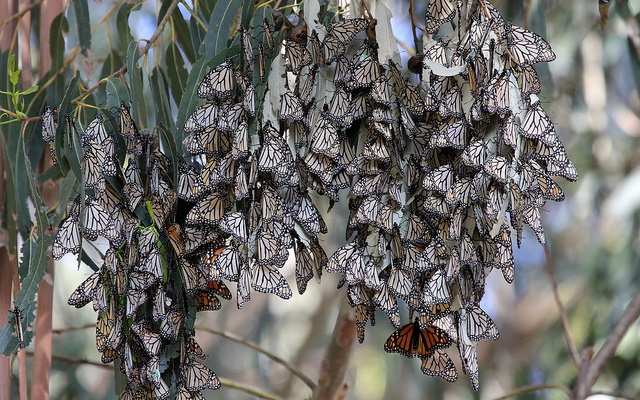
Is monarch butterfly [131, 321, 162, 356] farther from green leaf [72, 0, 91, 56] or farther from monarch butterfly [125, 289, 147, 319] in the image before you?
green leaf [72, 0, 91, 56]

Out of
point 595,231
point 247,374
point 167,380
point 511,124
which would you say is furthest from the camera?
point 247,374

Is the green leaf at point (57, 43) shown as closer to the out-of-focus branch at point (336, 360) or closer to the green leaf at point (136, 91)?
the green leaf at point (136, 91)

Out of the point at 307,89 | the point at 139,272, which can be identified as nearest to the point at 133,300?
the point at 139,272

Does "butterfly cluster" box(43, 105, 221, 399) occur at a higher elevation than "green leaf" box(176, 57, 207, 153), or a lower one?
lower

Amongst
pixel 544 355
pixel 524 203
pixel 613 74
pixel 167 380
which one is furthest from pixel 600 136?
pixel 167 380

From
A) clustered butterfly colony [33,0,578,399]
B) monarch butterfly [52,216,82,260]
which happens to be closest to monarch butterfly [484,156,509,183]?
clustered butterfly colony [33,0,578,399]

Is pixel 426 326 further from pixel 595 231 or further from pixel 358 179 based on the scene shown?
pixel 595 231

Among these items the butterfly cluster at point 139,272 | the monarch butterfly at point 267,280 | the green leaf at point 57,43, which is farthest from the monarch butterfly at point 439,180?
the green leaf at point 57,43
